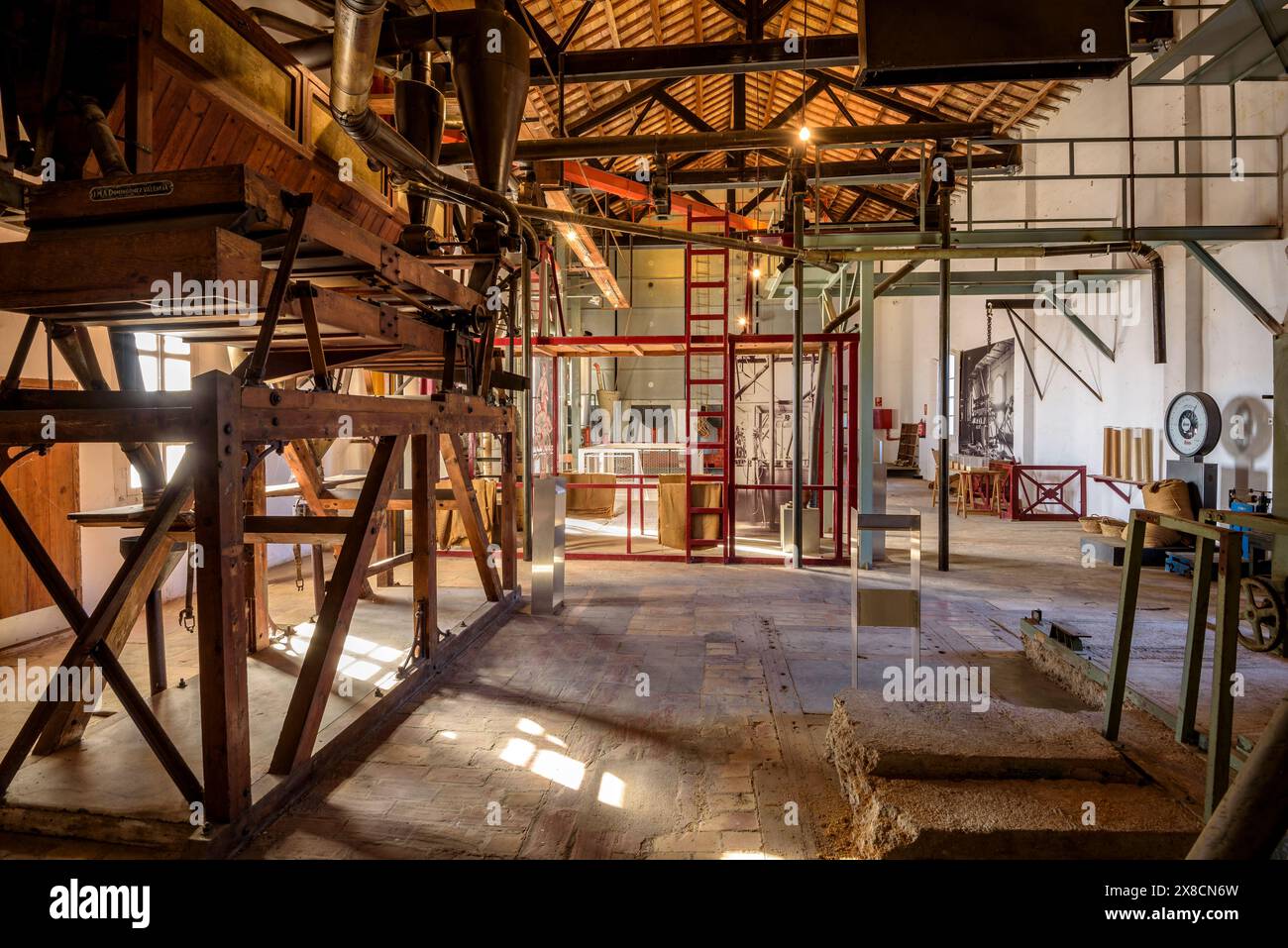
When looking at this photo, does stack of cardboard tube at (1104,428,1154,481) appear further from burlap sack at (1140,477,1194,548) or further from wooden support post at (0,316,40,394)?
wooden support post at (0,316,40,394)

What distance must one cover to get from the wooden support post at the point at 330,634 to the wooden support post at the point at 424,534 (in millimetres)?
857

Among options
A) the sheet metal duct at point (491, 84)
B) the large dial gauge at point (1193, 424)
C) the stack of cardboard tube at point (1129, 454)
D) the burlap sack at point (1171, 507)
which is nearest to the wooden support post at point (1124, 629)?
the sheet metal duct at point (491, 84)

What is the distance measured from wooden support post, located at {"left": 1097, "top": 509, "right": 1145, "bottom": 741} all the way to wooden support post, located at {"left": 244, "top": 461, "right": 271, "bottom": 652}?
5.84 m

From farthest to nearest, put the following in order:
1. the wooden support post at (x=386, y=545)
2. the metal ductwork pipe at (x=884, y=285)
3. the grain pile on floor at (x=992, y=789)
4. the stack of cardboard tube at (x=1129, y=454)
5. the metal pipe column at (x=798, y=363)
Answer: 1. the stack of cardboard tube at (x=1129, y=454)
2. the metal ductwork pipe at (x=884, y=285)
3. the metal pipe column at (x=798, y=363)
4. the wooden support post at (x=386, y=545)
5. the grain pile on floor at (x=992, y=789)

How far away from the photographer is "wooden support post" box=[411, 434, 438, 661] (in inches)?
195

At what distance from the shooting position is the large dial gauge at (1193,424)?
31.6 ft

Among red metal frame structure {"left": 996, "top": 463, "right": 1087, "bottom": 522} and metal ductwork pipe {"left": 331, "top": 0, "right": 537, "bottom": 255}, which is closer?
metal ductwork pipe {"left": 331, "top": 0, "right": 537, "bottom": 255}

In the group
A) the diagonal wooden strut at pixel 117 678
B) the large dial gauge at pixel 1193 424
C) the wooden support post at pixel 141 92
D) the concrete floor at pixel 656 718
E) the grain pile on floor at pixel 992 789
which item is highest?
the wooden support post at pixel 141 92

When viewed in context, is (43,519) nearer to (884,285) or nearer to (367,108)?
(367,108)

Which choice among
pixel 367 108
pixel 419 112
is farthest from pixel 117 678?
pixel 419 112

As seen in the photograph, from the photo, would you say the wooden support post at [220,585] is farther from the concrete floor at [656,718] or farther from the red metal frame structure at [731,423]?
the red metal frame structure at [731,423]

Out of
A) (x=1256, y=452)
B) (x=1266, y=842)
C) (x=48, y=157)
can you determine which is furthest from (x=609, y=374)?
(x=1266, y=842)

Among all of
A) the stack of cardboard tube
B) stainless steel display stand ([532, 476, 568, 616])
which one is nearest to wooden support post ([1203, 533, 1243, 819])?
stainless steel display stand ([532, 476, 568, 616])

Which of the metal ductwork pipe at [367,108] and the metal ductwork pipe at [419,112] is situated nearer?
the metal ductwork pipe at [367,108]
